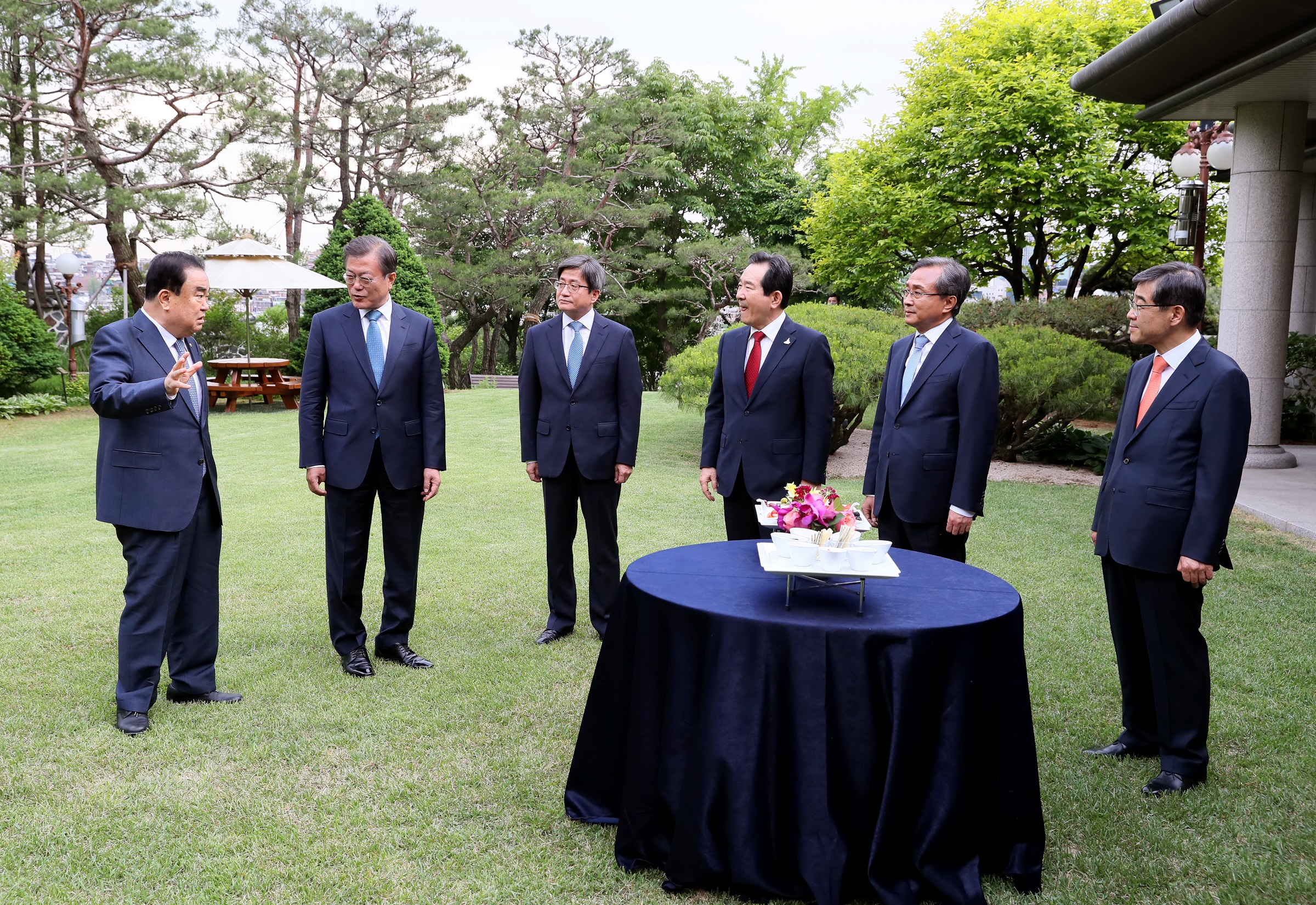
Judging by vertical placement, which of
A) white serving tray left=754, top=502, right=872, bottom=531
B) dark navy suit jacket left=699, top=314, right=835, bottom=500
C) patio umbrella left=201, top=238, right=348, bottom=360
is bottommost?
white serving tray left=754, top=502, right=872, bottom=531

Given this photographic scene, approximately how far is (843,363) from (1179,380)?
6.52 m

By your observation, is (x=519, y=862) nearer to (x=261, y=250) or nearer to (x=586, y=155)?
(x=261, y=250)

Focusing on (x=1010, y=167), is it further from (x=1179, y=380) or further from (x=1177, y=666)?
(x=1177, y=666)

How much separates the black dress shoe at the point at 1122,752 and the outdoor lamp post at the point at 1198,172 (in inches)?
374

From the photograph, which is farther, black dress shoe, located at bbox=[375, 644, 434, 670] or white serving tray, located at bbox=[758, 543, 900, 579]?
black dress shoe, located at bbox=[375, 644, 434, 670]

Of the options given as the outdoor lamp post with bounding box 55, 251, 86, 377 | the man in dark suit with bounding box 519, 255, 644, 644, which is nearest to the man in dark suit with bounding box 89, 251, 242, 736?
the man in dark suit with bounding box 519, 255, 644, 644

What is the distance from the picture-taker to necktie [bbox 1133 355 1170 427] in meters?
3.42

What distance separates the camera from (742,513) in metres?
4.48

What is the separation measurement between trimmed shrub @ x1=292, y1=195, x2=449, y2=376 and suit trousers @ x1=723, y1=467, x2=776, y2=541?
13.0 metres

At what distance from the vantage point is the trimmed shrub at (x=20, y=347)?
1457cm

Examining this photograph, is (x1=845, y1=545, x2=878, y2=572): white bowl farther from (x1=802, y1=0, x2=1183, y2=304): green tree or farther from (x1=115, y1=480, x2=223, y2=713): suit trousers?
(x1=802, y1=0, x2=1183, y2=304): green tree

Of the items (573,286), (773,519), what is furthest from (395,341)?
(773,519)

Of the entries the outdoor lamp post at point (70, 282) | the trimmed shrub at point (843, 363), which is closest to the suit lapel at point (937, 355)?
the trimmed shrub at point (843, 363)

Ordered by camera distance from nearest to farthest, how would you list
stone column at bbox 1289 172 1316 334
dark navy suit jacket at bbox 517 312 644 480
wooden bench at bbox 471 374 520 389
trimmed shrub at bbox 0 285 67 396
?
1. dark navy suit jacket at bbox 517 312 644 480
2. stone column at bbox 1289 172 1316 334
3. trimmed shrub at bbox 0 285 67 396
4. wooden bench at bbox 471 374 520 389
